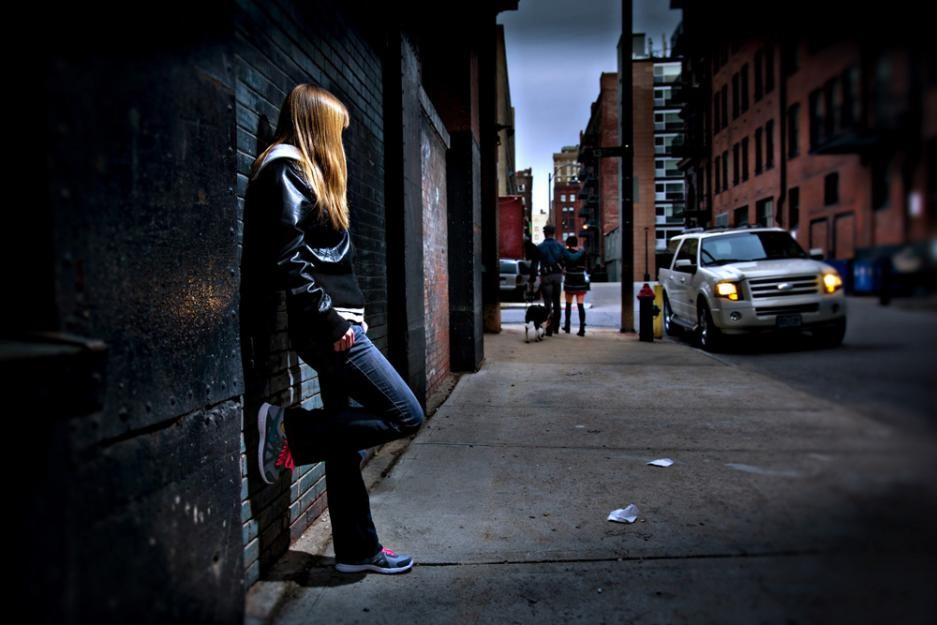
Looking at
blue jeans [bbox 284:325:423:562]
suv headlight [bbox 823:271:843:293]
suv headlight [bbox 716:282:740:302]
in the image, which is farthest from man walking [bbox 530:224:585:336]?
suv headlight [bbox 823:271:843:293]

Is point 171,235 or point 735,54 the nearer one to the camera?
point 735,54

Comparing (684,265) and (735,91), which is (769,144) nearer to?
(735,91)

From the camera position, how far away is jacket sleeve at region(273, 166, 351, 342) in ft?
7.80

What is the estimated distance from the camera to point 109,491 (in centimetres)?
164

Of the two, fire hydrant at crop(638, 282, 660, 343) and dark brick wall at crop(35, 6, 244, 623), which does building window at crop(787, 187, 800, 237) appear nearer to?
dark brick wall at crop(35, 6, 244, 623)

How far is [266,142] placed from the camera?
287 centimetres

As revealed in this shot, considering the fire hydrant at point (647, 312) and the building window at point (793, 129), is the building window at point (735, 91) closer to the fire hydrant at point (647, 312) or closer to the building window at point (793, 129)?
the building window at point (793, 129)

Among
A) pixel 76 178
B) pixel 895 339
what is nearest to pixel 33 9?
pixel 76 178

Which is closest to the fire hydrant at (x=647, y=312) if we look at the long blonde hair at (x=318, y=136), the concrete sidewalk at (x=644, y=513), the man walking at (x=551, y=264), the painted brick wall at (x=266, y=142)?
the man walking at (x=551, y=264)

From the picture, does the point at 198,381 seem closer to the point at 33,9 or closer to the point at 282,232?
the point at 282,232

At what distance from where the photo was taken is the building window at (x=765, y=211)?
3.27ft

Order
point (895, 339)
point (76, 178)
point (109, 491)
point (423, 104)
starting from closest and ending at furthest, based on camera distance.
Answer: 1. point (895, 339)
2. point (76, 178)
3. point (109, 491)
4. point (423, 104)

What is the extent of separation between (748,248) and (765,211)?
14 cm

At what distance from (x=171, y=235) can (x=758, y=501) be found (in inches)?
69.5
